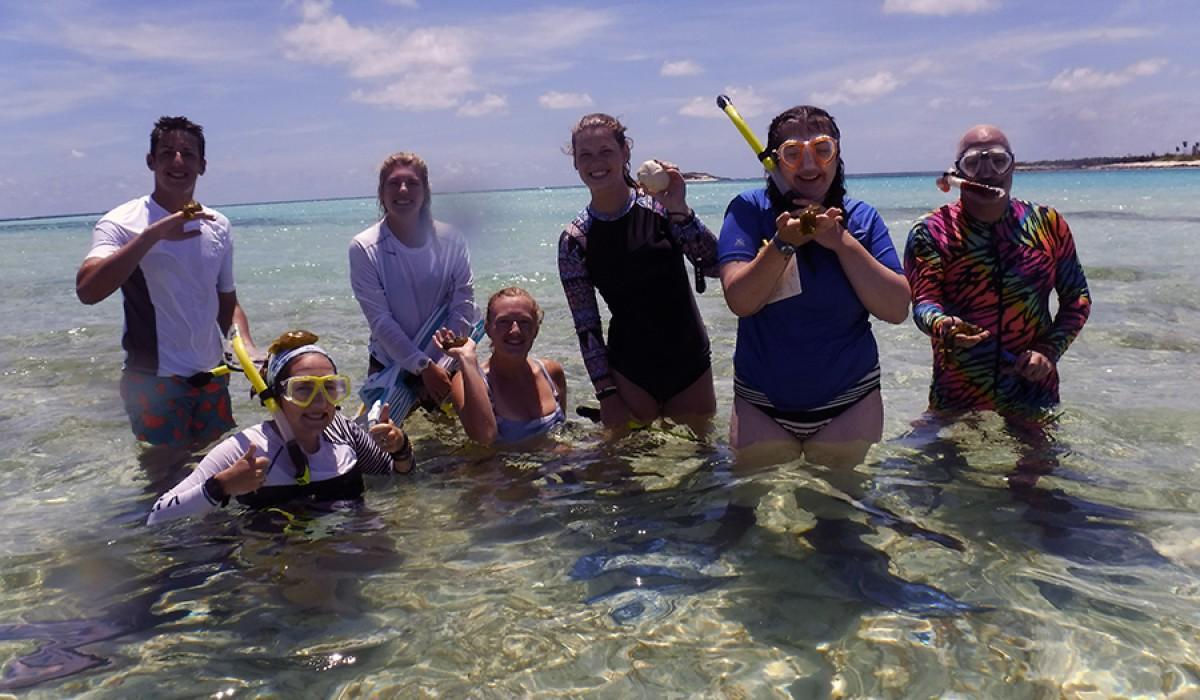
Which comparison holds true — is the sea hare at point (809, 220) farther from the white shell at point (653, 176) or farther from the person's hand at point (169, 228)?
the person's hand at point (169, 228)

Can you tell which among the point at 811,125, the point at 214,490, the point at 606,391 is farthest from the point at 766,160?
the point at 214,490

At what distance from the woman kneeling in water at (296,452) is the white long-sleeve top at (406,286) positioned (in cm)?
77

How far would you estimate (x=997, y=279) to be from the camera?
4.47 meters

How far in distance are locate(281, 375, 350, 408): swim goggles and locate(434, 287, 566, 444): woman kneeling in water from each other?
1.12 metres

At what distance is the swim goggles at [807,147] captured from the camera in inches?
144

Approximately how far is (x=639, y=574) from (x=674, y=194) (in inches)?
76.1

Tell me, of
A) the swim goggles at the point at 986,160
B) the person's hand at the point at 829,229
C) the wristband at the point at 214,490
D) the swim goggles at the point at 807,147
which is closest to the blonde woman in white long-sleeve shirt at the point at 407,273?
the wristband at the point at 214,490

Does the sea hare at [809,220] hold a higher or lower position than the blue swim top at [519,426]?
higher

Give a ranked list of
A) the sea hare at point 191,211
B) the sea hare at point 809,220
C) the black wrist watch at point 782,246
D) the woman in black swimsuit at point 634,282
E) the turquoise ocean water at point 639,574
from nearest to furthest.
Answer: the turquoise ocean water at point 639,574, the sea hare at point 809,220, the black wrist watch at point 782,246, the sea hare at point 191,211, the woman in black swimsuit at point 634,282

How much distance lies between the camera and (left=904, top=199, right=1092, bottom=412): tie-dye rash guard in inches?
176

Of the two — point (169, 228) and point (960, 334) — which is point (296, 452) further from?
point (960, 334)

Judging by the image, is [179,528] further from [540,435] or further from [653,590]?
[653,590]

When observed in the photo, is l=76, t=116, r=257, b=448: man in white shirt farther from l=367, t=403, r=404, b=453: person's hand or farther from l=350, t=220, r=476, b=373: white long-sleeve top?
l=367, t=403, r=404, b=453: person's hand

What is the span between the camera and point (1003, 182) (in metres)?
4.40
